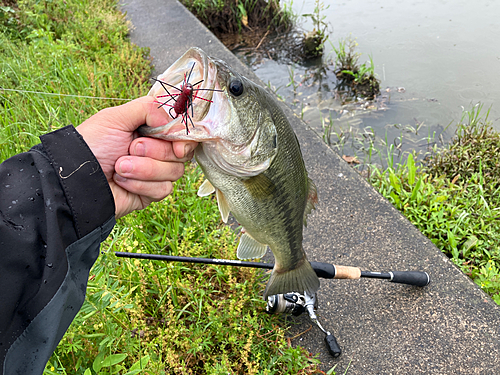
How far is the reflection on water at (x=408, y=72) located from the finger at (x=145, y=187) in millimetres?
3652

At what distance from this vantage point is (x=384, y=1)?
324 inches

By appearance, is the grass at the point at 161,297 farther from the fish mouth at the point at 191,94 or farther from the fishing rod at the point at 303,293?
the fish mouth at the point at 191,94

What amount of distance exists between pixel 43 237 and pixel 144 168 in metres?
0.48

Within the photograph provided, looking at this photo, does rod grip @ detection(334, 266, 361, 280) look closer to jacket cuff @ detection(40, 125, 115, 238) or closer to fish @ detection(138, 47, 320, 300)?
fish @ detection(138, 47, 320, 300)

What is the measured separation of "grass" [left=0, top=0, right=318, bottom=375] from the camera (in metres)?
1.89

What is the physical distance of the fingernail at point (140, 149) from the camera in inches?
60.6

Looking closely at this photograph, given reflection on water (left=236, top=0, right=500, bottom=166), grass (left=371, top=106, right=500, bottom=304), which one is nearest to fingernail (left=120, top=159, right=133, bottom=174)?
grass (left=371, top=106, right=500, bottom=304)

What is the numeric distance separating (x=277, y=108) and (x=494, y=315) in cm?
222

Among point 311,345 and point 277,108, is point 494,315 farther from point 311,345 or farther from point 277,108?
point 277,108

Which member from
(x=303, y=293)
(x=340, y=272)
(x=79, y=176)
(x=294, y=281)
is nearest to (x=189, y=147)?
(x=79, y=176)

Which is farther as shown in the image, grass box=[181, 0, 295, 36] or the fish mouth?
grass box=[181, 0, 295, 36]

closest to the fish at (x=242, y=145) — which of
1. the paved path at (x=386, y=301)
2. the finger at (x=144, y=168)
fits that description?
the finger at (x=144, y=168)

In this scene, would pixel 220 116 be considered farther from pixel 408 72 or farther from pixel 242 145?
pixel 408 72

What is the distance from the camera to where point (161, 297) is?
2314mm
